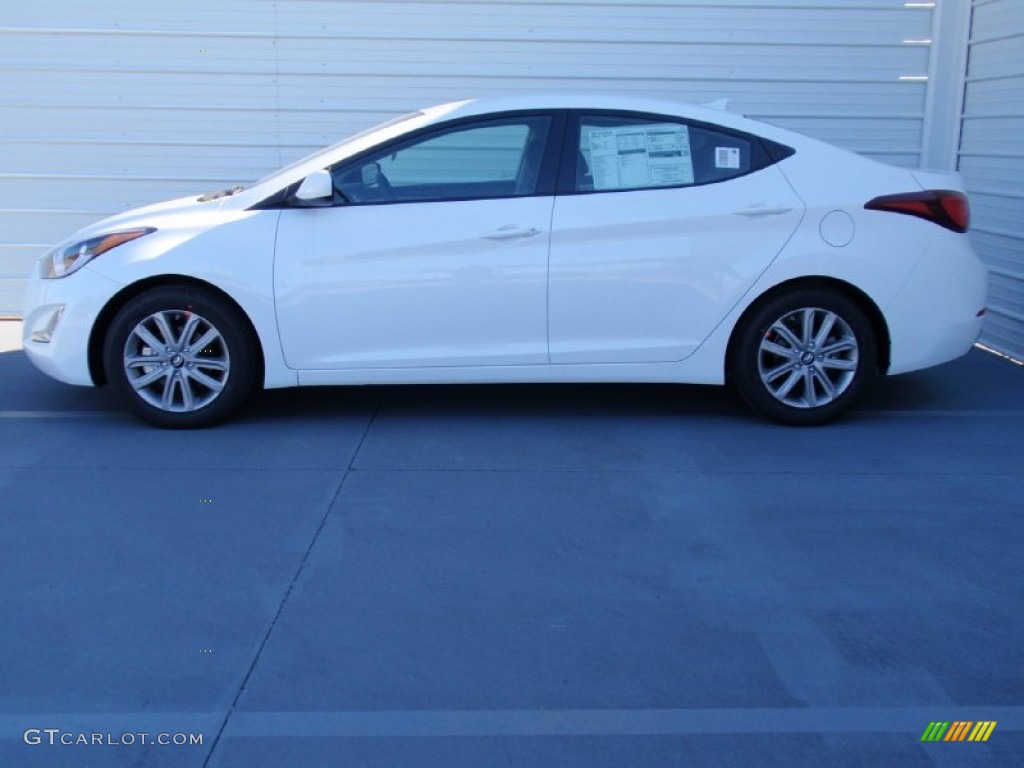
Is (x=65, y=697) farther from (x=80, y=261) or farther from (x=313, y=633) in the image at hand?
(x=80, y=261)

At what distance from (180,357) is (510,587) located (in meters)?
2.60

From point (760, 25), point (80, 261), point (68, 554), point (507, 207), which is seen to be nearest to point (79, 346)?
point (80, 261)

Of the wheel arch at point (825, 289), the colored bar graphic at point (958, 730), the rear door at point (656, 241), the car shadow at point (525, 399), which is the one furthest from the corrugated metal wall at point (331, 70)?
the colored bar graphic at point (958, 730)

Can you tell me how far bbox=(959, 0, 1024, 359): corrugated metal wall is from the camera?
8.24 m

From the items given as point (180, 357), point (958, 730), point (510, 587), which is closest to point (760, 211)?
point (510, 587)

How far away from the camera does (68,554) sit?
476 cm

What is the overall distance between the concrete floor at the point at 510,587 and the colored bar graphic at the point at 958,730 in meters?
0.03

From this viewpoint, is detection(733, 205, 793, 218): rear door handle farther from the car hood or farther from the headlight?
the headlight

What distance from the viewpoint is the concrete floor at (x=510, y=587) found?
141 inches

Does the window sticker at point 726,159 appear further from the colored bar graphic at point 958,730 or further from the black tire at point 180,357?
the colored bar graphic at point 958,730

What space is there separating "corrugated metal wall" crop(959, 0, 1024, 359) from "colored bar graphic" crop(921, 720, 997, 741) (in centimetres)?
521

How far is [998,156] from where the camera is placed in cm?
845

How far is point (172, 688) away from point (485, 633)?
3.30 ft

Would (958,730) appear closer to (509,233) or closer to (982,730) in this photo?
(982,730)
